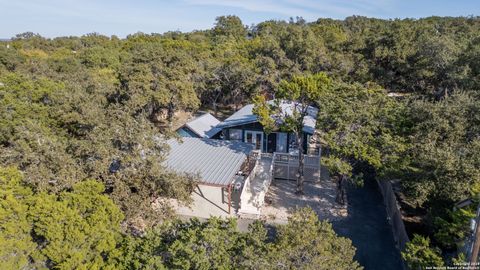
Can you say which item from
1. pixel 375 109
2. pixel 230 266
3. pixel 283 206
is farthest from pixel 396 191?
pixel 230 266

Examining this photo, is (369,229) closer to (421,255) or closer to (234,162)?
(421,255)

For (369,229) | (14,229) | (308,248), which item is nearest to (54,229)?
(14,229)

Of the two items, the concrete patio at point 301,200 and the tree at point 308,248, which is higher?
the tree at point 308,248

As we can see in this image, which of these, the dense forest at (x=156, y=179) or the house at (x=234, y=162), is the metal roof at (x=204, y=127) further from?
the dense forest at (x=156, y=179)

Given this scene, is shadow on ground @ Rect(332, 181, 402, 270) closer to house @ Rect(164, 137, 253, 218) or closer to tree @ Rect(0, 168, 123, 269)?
house @ Rect(164, 137, 253, 218)

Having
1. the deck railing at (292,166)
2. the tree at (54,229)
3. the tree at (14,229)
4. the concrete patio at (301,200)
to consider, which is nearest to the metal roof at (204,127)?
the deck railing at (292,166)

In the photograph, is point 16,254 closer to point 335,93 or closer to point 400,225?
point 400,225
